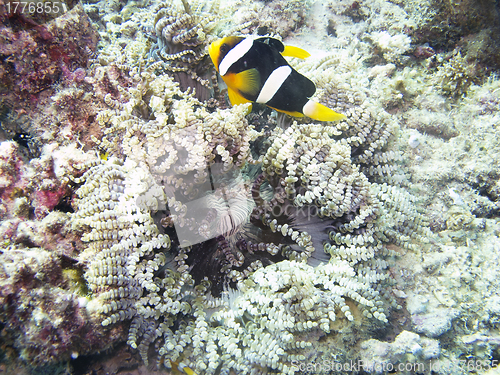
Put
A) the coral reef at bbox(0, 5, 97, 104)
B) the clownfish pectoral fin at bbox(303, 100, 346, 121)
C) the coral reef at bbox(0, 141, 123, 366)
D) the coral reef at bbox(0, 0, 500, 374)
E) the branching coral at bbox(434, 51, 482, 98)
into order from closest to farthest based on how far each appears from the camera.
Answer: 1. the coral reef at bbox(0, 141, 123, 366)
2. the coral reef at bbox(0, 0, 500, 374)
3. the clownfish pectoral fin at bbox(303, 100, 346, 121)
4. the coral reef at bbox(0, 5, 97, 104)
5. the branching coral at bbox(434, 51, 482, 98)

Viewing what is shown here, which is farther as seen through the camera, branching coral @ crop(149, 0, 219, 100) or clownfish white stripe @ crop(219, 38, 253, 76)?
branching coral @ crop(149, 0, 219, 100)

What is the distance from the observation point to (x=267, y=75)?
195 cm

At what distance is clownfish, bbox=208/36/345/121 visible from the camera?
192 cm

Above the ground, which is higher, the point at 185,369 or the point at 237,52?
the point at 237,52

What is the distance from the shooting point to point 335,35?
3.26 metres

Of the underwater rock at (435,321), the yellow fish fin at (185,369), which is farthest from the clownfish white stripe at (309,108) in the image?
the yellow fish fin at (185,369)

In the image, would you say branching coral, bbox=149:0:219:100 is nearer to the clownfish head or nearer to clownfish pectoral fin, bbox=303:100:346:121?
the clownfish head

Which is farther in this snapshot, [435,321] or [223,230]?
[223,230]

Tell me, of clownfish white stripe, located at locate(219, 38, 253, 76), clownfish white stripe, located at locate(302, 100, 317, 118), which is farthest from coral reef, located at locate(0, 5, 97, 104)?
clownfish white stripe, located at locate(302, 100, 317, 118)

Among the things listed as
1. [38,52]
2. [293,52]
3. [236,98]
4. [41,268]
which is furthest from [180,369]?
[38,52]

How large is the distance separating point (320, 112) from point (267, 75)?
0.47 metres

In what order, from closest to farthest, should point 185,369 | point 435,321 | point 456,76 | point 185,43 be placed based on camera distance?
1. point 185,369
2. point 435,321
3. point 185,43
4. point 456,76

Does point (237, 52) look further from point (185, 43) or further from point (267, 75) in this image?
point (185, 43)

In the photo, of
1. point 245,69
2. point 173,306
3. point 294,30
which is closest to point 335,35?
point 294,30
